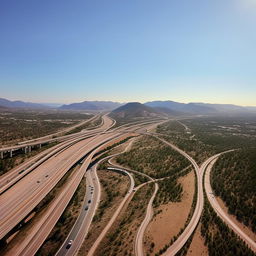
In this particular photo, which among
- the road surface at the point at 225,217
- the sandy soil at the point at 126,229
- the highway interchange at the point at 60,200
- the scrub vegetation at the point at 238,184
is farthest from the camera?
the scrub vegetation at the point at 238,184

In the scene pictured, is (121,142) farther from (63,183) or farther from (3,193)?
(3,193)

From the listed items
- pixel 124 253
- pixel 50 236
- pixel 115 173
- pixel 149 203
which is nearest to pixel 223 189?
pixel 149 203

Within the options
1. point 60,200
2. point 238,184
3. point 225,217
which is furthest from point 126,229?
point 238,184

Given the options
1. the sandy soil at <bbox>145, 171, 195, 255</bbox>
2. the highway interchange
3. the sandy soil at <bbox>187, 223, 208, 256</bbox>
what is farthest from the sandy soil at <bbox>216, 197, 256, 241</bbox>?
the sandy soil at <bbox>187, 223, 208, 256</bbox>

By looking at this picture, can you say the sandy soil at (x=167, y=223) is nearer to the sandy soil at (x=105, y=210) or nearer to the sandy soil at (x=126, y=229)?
the sandy soil at (x=126, y=229)

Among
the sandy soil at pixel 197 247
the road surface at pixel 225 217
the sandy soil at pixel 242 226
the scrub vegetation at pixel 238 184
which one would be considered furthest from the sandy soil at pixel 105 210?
the scrub vegetation at pixel 238 184
